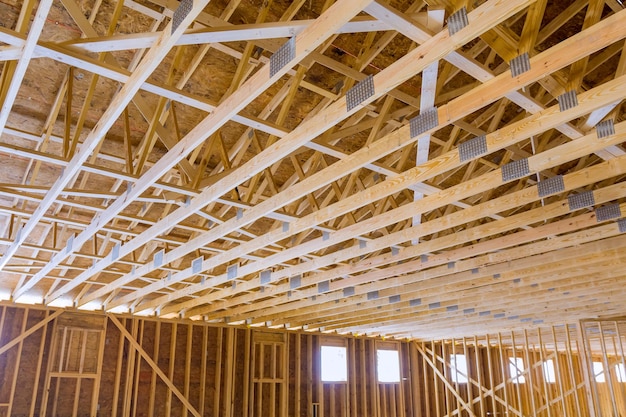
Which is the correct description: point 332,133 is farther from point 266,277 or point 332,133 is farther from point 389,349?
point 389,349

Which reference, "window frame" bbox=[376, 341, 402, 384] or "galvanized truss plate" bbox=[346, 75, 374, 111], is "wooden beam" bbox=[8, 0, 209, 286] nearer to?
"galvanized truss plate" bbox=[346, 75, 374, 111]

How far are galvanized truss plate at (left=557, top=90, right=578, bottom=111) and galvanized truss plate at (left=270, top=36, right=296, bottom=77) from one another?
184cm

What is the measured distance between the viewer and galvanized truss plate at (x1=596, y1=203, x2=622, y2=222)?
16.9 ft

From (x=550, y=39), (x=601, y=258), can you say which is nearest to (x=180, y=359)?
(x=601, y=258)

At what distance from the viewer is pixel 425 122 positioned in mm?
3717

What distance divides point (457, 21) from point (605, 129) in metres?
1.72

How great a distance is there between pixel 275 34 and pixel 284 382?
11.8 metres

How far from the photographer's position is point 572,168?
26.0 ft

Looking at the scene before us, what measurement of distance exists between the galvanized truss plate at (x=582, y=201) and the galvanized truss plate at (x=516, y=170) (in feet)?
3.49

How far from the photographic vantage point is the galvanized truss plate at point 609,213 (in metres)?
5.16

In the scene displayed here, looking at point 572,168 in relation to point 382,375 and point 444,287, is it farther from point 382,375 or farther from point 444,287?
point 382,375

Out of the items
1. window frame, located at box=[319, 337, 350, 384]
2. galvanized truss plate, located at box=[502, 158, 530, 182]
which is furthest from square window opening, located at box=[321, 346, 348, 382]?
galvanized truss plate, located at box=[502, 158, 530, 182]

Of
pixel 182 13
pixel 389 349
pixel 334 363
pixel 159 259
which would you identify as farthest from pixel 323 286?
pixel 389 349

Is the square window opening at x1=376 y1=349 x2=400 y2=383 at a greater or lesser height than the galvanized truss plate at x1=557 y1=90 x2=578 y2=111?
lesser
